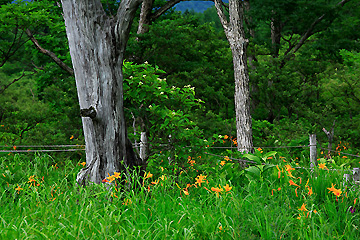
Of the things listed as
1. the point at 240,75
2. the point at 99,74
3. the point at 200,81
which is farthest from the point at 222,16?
the point at 99,74

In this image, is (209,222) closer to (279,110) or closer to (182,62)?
(182,62)

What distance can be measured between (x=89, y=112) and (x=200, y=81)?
251 inches

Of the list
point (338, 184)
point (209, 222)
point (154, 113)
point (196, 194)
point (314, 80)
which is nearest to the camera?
point (209, 222)

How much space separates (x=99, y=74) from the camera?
4.33 meters

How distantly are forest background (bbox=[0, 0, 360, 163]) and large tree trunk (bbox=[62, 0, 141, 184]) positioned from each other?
Result: 56 centimetres

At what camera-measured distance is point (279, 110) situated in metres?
11.2

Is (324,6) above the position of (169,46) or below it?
above

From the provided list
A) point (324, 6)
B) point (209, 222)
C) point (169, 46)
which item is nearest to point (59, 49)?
point (169, 46)

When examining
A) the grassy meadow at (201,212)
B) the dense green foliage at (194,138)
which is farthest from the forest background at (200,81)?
the grassy meadow at (201,212)

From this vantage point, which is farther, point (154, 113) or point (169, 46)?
point (169, 46)

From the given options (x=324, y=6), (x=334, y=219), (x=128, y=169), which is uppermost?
(x=324, y=6)

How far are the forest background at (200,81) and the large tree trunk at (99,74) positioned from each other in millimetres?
556

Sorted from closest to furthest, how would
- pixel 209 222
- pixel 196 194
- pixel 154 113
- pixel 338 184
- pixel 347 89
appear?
1. pixel 209 222
2. pixel 338 184
3. pixel 196 194
4. pixel 154 113
5. pixel 347 89

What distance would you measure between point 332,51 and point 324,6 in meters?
1.49
